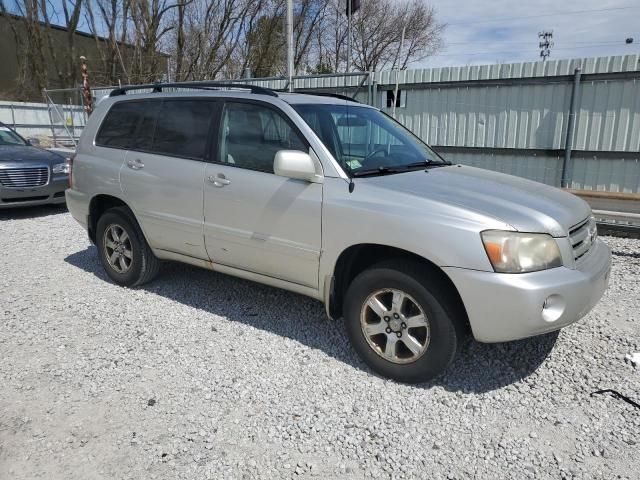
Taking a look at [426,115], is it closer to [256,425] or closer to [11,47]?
[256,425]

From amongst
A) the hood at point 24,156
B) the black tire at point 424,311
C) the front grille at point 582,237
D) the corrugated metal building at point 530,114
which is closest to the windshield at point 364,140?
the black tire at point 424,311

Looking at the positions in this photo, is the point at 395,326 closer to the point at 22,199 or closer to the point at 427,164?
the point at 427,164

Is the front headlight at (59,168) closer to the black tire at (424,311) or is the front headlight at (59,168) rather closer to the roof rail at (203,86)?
the roof rail at (203,86)

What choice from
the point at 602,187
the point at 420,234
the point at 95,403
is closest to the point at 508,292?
the point at 420,234

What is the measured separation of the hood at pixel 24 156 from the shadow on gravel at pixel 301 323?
3.39 meters

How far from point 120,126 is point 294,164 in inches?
94.0

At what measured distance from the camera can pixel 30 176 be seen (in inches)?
326

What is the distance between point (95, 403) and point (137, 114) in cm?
275

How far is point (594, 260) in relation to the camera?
10.7 feet

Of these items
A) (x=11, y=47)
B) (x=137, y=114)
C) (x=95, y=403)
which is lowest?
(x=95, y=403)

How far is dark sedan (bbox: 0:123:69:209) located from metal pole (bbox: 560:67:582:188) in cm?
843

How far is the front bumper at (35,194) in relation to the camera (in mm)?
8031

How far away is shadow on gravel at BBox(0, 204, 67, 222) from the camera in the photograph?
856cm

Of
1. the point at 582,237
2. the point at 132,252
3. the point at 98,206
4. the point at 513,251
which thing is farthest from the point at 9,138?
the point at 582,237
